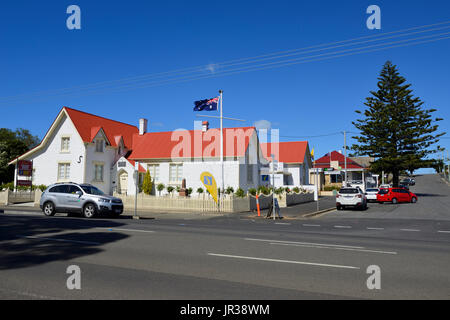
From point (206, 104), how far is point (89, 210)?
1293cm

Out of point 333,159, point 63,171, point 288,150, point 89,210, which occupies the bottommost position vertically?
point 89,210

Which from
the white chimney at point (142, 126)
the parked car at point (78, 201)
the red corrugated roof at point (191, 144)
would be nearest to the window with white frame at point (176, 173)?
the red corrugated roof at point (191, 144)

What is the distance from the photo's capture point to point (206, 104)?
2695 centimetres

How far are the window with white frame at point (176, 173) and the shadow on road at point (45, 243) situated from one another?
71.6 ft

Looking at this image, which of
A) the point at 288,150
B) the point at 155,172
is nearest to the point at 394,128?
the point at 288,150

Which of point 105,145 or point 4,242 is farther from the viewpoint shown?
point 105,145

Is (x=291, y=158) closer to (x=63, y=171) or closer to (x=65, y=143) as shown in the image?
(x=65, y=143)

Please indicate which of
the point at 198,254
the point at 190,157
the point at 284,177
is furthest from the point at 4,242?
the point at 284,177

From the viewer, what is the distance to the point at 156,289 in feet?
17.2

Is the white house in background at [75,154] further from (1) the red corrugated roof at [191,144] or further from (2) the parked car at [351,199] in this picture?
(2) the parked car at [351,199]

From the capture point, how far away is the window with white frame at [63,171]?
34906 millimetres

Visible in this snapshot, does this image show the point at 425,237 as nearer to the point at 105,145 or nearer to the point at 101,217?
the point at 101,217

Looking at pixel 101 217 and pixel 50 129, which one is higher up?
pixel 50 129
